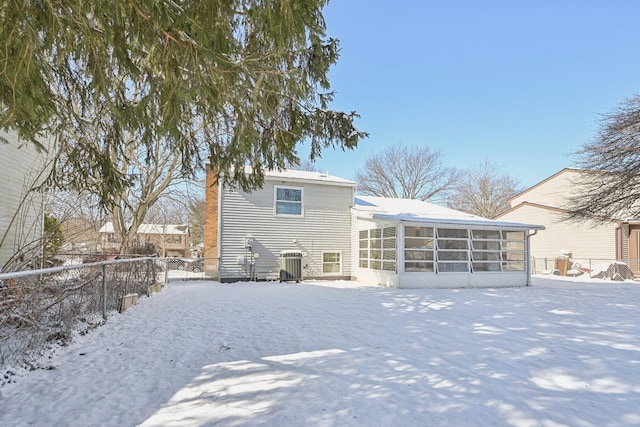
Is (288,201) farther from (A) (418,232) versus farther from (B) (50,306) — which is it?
(B) (50,306)

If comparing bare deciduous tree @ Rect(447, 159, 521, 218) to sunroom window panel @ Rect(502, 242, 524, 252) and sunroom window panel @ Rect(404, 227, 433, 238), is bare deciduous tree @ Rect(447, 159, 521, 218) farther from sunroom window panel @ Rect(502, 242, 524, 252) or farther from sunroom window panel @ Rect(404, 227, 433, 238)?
sunroom window panel @ Rect(404, 227, 433, 238)

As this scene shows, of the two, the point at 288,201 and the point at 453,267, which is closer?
the point at 453,267

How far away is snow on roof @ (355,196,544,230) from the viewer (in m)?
12.5

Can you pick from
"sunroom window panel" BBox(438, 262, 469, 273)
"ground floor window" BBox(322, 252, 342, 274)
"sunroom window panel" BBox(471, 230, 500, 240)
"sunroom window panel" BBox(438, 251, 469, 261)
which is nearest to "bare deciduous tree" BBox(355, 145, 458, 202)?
"ground floor window" BBox(322, 252, 342, 274)

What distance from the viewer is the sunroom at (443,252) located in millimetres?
12297

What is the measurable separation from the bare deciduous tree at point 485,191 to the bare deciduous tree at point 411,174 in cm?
176

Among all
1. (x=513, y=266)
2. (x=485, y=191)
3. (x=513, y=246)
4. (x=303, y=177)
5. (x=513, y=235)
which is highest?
(x=485, y=191)

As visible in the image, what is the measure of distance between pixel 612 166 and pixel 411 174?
18.8m

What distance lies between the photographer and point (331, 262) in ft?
50.2

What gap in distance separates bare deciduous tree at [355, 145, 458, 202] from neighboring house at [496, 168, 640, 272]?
7819 millimetres

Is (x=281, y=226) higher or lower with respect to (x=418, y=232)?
higher

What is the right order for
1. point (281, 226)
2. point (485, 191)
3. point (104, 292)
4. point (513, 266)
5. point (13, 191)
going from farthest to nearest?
point (485, 191)
point (281, 226)
point (513, 266)
point (13, 191)
point (104, 292)

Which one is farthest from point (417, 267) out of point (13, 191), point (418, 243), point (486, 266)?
point (13, 191)

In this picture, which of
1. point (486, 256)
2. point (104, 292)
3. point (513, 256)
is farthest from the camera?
point (513, 256)
